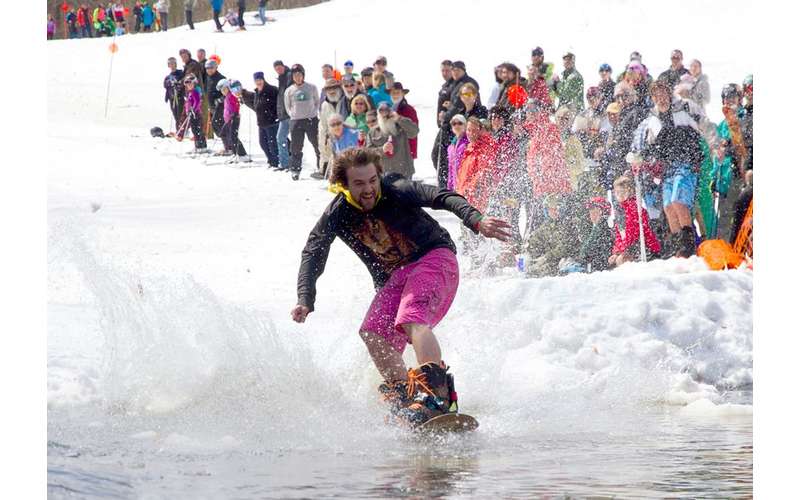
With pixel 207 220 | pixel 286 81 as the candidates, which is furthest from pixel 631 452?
pixel 286 81

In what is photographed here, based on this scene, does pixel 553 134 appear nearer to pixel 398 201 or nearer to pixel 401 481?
pixel 398 201

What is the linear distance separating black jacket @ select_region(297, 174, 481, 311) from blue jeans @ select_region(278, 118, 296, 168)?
9.00 m

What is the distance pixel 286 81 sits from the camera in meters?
14.9

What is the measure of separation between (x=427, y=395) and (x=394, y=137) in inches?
246

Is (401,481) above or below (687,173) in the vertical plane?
below

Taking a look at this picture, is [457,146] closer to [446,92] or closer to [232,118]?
[446,92]

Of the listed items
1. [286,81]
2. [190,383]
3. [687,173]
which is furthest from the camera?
[286,81]

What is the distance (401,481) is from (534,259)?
4804 mm

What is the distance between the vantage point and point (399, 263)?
20.4ft

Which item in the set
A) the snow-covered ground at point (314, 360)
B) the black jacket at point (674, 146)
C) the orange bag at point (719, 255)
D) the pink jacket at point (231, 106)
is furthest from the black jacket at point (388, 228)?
the pink jacket at point (231, 106)

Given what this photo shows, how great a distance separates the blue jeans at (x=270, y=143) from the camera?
15617mm

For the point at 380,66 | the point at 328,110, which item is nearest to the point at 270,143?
the point at 328,110

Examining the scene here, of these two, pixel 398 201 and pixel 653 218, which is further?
pixel 653 218

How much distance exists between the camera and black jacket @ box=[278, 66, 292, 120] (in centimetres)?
1491
